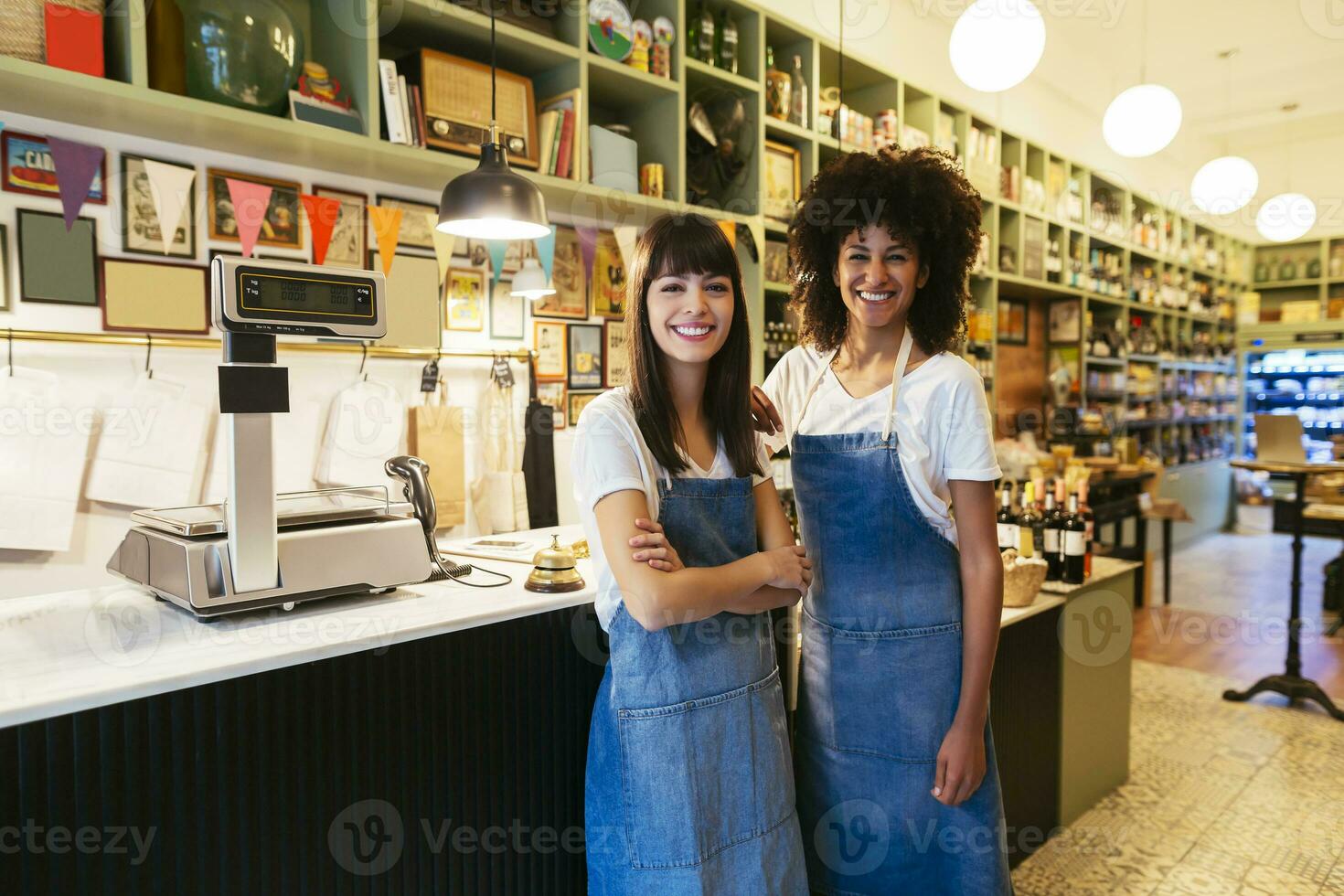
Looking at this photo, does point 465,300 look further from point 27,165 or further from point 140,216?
point 27,165

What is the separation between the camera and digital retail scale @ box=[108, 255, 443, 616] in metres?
1.39

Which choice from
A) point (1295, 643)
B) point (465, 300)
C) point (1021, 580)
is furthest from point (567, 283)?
point (1295, 643)

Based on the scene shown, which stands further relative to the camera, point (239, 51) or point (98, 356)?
point (98, 356)

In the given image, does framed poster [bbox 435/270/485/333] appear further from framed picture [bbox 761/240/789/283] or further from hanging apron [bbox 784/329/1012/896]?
hanging apron [bbox 784/329/1012/896]

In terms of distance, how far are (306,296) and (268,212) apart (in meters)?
1.43

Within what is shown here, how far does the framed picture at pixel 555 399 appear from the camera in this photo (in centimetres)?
334

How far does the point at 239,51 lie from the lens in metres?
2.21

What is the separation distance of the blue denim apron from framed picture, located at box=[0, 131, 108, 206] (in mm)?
1941

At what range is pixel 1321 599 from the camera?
5.88 meters

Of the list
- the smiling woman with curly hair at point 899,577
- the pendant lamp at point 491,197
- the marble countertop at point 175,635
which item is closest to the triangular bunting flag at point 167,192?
the pendant lamp at point 491,197

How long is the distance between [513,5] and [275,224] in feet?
3.48

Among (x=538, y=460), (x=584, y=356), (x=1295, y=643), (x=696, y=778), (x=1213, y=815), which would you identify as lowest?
(x=1213, y=815)

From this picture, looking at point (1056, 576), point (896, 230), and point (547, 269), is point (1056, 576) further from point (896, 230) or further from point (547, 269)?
point (547, 269)

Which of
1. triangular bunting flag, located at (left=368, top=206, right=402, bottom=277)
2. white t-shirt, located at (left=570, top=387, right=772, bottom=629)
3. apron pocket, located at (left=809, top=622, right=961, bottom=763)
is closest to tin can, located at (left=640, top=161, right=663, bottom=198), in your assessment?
triangular bunting flag, located at (left=368, top=206, right=402, bottom=277)
